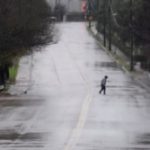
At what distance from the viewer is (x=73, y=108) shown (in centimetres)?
3519

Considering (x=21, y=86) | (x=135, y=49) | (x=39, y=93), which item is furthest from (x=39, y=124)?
(x=135, y=49)

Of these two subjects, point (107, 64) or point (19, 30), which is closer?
point (19, 30)

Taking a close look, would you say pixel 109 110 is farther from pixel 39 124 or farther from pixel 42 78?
pixel 42 78

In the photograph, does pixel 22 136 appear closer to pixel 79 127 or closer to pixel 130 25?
pixel 79 127

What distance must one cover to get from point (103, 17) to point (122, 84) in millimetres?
44508

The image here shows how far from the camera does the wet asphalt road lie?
19.9 metres

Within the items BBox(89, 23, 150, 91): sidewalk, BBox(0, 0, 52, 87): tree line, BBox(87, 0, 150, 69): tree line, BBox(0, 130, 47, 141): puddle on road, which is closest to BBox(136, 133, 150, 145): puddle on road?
BBox(0, 130, 47, 141): puddle on road

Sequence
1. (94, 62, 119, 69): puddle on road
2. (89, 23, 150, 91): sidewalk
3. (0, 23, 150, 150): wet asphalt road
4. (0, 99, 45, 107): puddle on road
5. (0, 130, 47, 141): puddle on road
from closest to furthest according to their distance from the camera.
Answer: (0, 23, 150, 150): wet asphalt road, (0, 130, 47, 141): puddle on road, (0, 99, 45, 107): puddle on road, (89, 23, 150, 91): sidewalk, (94, 62, 119, 69): puddle on road

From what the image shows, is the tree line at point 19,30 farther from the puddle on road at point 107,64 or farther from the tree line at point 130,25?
the puddle on road at point 107,64

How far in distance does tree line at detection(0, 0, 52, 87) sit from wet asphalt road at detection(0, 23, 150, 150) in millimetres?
2739

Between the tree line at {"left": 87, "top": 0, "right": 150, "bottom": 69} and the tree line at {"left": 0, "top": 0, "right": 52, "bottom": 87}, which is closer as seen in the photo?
the tree line at {"left": 0, "top": 0, "right": 52, "bottom": 87}

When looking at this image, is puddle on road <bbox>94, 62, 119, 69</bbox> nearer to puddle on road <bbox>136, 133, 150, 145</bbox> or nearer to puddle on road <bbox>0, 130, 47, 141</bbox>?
puddle on road <bbox>0, 130, 47, 141</bbox>

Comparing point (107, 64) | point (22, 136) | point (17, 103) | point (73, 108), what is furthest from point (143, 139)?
point (107, 64)

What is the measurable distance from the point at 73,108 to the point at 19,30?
692 inches
